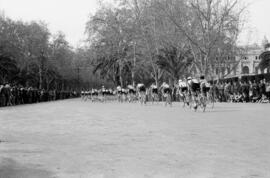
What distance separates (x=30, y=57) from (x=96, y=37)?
1522cm

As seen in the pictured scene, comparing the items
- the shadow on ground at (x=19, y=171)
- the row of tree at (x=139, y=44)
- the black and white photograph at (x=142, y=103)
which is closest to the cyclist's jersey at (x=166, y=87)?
the black and white photograph at (x=142, y=103)

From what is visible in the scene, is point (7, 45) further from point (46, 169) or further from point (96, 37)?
point (46, 169)

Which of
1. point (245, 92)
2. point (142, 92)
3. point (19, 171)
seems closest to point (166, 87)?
point (142, 92)

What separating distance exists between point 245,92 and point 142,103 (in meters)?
9.01

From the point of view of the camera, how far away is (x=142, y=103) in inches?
1735

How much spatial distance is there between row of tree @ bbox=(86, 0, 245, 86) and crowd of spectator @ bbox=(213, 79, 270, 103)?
150 inches

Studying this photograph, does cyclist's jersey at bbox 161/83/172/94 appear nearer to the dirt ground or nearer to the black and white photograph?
the black and white photograph

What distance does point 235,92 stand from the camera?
47.2 metres

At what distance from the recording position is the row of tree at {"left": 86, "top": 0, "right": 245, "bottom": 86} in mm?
53688

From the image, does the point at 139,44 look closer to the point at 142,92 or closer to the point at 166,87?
the point at 142,92

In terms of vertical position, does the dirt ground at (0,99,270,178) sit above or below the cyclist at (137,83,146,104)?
below

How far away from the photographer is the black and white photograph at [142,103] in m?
8.93

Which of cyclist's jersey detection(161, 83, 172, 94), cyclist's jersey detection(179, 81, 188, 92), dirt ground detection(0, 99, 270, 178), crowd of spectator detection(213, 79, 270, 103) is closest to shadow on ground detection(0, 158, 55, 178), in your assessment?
dirt ground detection(0, 99, 270, 178)

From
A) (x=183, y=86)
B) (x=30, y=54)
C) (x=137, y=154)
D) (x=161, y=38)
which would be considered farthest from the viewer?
(x=30, y=54)
